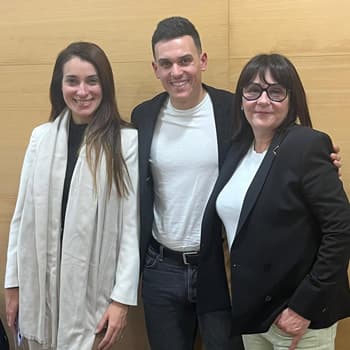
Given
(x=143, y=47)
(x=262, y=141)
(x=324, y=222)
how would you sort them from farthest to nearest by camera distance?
(x=143, y=47)
(x=262, y=141)
(x=324, y=222)

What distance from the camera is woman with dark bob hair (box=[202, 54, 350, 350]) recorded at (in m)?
1.26

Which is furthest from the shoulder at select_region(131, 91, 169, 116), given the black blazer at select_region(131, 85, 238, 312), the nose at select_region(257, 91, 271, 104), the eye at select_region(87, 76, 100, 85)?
the nose at select_region(257, 91, 271, 104)

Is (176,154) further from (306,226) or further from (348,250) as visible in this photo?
(348,250)

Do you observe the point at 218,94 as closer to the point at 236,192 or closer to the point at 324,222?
the point at 236,192

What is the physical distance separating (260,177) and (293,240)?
0.62 feet

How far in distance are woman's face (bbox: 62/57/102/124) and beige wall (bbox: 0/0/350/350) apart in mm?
352

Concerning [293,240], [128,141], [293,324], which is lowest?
[293,324]

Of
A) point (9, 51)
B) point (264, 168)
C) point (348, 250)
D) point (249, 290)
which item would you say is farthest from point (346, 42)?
point (9, 51)

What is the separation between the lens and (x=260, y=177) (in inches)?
52.8

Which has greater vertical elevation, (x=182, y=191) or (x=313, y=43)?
(x=313, y=43)

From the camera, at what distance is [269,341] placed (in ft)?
4.67

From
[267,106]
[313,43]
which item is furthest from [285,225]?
[313,43]

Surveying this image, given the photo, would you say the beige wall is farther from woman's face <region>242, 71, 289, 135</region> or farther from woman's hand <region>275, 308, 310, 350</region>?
woman's hand <region>275, 308, 310, 350</region>

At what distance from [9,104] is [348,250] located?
55.4 inches
